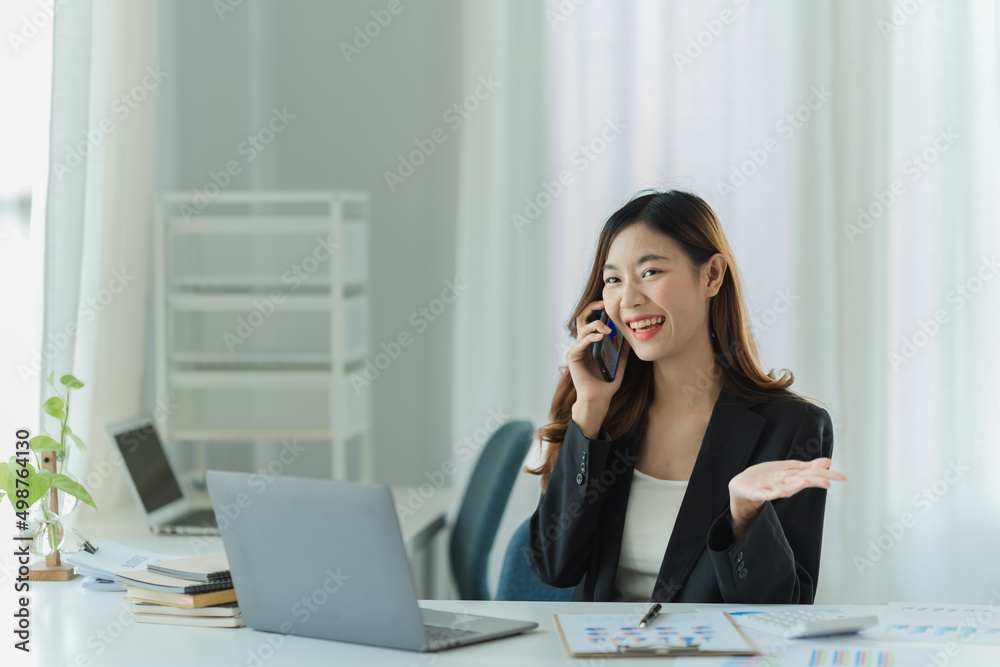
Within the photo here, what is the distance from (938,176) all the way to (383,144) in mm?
1799

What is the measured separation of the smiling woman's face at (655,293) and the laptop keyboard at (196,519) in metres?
1.29

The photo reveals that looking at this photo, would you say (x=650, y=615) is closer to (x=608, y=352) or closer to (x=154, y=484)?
(x=608, y=352)

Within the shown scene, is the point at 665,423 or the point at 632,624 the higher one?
the point at 665,423

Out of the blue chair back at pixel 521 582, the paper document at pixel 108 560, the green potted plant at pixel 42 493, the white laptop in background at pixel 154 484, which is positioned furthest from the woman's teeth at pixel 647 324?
the white laptop in background at pixel 154 484

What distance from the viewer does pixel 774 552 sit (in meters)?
1.47

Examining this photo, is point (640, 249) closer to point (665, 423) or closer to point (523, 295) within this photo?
point (665, 423)

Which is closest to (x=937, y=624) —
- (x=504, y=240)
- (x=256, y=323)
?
(x=504, y=240)

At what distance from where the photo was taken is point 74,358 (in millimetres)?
2545

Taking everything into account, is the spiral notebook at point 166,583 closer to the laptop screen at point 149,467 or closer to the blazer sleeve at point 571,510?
the blazer sleeve at point 571,510

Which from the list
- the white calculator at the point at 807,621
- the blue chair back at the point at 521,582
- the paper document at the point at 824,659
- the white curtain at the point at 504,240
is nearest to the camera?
the paper document at the point at 824,659

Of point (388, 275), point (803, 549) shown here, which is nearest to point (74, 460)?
point (388, 275)

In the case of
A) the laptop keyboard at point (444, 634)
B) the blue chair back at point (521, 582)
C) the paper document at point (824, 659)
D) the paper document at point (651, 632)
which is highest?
the paper document at point (824, 659)

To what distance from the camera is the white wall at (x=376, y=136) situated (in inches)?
129

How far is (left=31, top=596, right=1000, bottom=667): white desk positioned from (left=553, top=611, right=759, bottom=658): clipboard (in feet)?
0.06
